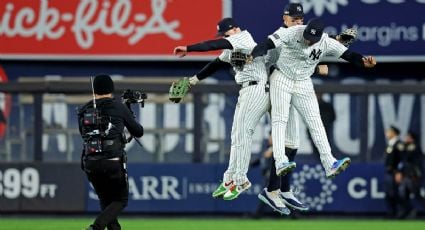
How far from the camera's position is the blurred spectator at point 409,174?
1071 inches

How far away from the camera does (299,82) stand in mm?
18391

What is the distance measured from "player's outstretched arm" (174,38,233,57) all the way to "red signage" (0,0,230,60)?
12457mm

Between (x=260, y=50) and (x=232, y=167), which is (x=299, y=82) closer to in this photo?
(x=260, y=50)

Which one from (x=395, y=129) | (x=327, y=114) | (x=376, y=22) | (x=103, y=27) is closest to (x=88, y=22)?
(x=103, y=27)

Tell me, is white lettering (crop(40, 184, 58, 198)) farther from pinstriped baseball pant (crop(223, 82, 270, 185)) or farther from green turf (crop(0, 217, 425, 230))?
Answer: pinstriped baseball pant (crop(223, 82, 270, 185))

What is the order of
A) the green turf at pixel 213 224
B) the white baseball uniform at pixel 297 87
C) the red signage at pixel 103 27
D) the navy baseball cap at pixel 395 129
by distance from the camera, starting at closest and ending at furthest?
1. the white baseball uniform at pixel 297 87
2. the green turf at pixel 213 224
3. the navy baseball cap at pixel 395 129
4. the red signage at pixel 103 27

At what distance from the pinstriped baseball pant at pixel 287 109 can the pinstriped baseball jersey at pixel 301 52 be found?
11 centimetres

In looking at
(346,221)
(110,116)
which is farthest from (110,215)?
(346,221)

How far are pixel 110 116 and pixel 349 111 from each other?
36.0 feet

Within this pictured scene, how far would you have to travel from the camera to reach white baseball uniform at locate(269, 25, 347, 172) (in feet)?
59.8

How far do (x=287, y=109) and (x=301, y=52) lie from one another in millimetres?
764

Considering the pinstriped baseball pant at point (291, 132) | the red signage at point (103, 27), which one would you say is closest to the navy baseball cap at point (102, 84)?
the pinstriped baseball pant at point (291, 132)

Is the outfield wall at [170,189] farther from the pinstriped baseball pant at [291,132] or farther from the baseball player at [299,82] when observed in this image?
the baseball player at [299,82]

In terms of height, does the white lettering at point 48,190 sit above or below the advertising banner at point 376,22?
below
